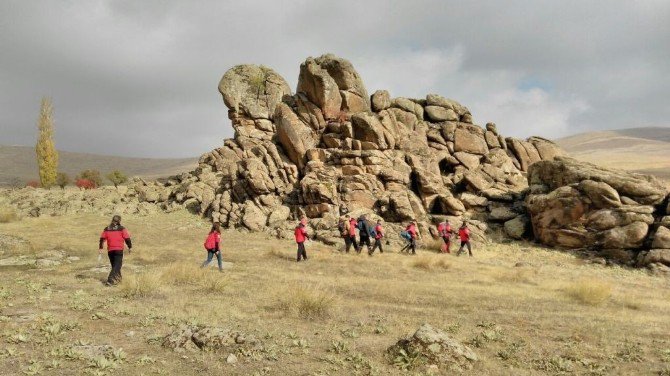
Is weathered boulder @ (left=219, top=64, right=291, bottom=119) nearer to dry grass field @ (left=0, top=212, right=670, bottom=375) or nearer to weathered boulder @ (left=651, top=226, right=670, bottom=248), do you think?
dry grass field @ (left=0, top=212, right=670, bottom=375)

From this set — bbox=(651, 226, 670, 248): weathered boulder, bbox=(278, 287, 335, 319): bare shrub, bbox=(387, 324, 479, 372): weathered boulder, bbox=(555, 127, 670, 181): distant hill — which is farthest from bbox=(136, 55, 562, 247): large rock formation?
bbox=(555, 127, 670, 181): distant hill

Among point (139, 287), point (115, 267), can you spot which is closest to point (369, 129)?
point (115, 267)

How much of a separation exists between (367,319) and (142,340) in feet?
18.5

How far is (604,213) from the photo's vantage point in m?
28.5

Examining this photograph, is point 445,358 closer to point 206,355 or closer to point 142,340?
point 206,355

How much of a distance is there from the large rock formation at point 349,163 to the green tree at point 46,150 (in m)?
28.6

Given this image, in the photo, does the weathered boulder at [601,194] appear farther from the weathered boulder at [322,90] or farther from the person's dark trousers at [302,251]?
the weathered boulder at [322,90]

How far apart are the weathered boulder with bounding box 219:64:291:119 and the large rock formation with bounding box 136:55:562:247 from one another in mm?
173

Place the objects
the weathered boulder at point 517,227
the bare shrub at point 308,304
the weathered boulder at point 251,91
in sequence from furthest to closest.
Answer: the weathered boulder at point 251,91 < the weathered boulder at point 517,227 < the bare shrub at point 308,304

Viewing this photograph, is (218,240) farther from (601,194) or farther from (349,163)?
(601,194)

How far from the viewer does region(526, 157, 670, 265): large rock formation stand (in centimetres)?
2677

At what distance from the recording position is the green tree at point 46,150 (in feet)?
216

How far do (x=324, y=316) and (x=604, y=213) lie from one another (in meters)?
25.5

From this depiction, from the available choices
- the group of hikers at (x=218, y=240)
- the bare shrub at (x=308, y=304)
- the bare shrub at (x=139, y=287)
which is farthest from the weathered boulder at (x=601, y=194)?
the bare shrub at (x=139, y=287)
